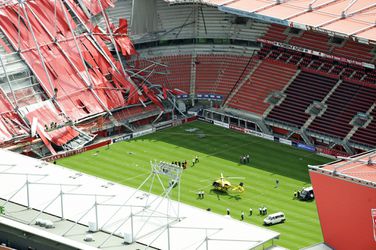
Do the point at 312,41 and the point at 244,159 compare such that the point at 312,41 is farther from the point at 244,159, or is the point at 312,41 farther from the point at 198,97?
the point at 244,159

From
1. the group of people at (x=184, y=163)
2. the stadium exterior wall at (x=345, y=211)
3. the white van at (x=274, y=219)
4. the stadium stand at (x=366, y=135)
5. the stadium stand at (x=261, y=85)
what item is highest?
the stadium stand at (x=261, y=85)

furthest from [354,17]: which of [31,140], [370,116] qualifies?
[31,140]

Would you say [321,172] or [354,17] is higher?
[354,17]

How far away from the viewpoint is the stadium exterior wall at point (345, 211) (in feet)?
288

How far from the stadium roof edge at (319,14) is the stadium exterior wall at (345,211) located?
2716cm

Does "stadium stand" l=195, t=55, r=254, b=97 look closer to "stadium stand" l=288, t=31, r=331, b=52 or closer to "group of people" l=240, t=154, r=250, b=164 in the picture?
"stadium stand" l=288, t=31, r=331, b=52

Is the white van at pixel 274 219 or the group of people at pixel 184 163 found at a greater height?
the group of people at pixel 184 163

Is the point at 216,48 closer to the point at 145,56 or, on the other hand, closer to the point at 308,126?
the point at 145,56

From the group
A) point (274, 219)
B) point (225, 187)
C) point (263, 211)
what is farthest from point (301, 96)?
point (274, 219)

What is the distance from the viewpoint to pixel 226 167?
118 metres

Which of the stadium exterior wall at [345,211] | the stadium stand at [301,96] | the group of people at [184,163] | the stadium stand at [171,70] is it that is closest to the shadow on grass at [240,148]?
the group of people at [184,163]

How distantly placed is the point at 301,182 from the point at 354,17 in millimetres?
15963

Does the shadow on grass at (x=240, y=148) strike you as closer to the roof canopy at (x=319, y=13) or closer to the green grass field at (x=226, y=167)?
the green grass field at (x=226, y=167)

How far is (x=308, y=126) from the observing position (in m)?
123
